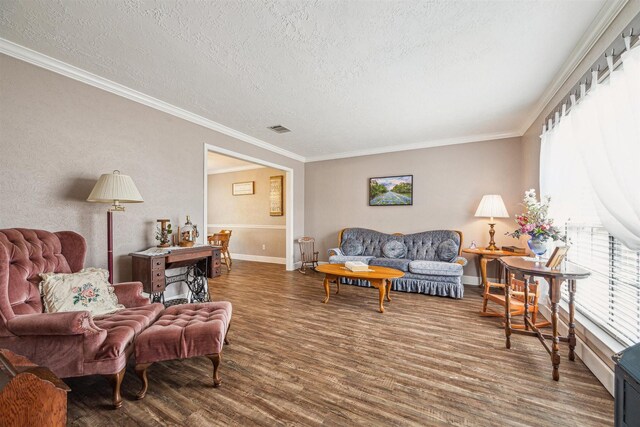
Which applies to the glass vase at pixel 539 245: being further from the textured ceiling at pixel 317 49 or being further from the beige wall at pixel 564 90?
the textured ceiling at pixel 317 49

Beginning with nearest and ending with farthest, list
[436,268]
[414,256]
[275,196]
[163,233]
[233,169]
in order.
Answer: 1. [163,233]
2. [436,268]
3. [414,256]
4. [275,196]
5. [233,169]

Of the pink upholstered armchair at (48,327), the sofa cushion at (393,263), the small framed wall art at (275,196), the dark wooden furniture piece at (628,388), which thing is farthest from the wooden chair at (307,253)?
the dark wooden furniture piece at (628,388)

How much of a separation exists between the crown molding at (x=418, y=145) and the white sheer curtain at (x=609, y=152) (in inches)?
83.5

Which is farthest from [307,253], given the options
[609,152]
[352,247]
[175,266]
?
[609,152]

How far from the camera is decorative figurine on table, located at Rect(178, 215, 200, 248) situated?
134 inches

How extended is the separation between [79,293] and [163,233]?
1255mm

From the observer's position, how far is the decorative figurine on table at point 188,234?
340 centimetres

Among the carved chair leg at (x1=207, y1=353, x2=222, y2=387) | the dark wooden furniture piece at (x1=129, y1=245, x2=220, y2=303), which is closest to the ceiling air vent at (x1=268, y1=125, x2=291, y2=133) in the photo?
the dark wooden furniture piece at (x1=129, y1=245, x2=220, y2=303)

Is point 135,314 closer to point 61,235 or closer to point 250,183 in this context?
point 61,235

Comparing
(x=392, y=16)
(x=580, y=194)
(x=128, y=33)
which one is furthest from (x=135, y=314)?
(x=580, y=194)

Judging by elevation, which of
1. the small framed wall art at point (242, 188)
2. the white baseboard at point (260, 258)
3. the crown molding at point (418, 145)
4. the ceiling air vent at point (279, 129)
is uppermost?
the ceiling air vent at point (279, 129)

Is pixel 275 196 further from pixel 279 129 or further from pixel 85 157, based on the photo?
pixel 85 157

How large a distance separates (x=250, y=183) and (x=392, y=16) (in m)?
5.88

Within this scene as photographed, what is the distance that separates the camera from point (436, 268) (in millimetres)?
4082
